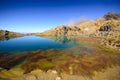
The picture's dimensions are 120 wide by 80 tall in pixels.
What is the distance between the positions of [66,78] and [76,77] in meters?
3.77

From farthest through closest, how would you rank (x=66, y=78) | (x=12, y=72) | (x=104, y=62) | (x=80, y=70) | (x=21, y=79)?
(x=104, y=62), (x=80, y=70), (x=12, y=72), (x=66, y=78), (x=21, y=79)

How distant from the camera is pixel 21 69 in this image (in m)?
49.9

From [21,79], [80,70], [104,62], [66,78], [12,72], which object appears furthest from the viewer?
[104,62]

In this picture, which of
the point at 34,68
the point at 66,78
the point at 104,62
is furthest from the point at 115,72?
the point at 34,68

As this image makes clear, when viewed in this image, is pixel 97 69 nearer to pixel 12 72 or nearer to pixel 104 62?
pixel 104 62

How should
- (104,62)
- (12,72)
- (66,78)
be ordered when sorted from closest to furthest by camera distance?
(66,78) → (12,72) → (104,62)

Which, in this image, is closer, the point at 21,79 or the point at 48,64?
the point at 21,79

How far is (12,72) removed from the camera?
152ft

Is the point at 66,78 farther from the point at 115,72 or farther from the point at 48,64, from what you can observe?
the point at 115,72

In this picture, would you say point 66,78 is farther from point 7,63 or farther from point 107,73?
point 7,63

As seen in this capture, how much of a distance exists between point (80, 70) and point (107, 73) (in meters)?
9.96

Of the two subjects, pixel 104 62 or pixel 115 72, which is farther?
pixel 104 62

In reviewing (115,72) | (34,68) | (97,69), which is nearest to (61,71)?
(34,68)

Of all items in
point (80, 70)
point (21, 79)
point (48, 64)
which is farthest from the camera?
point (48, 64)
